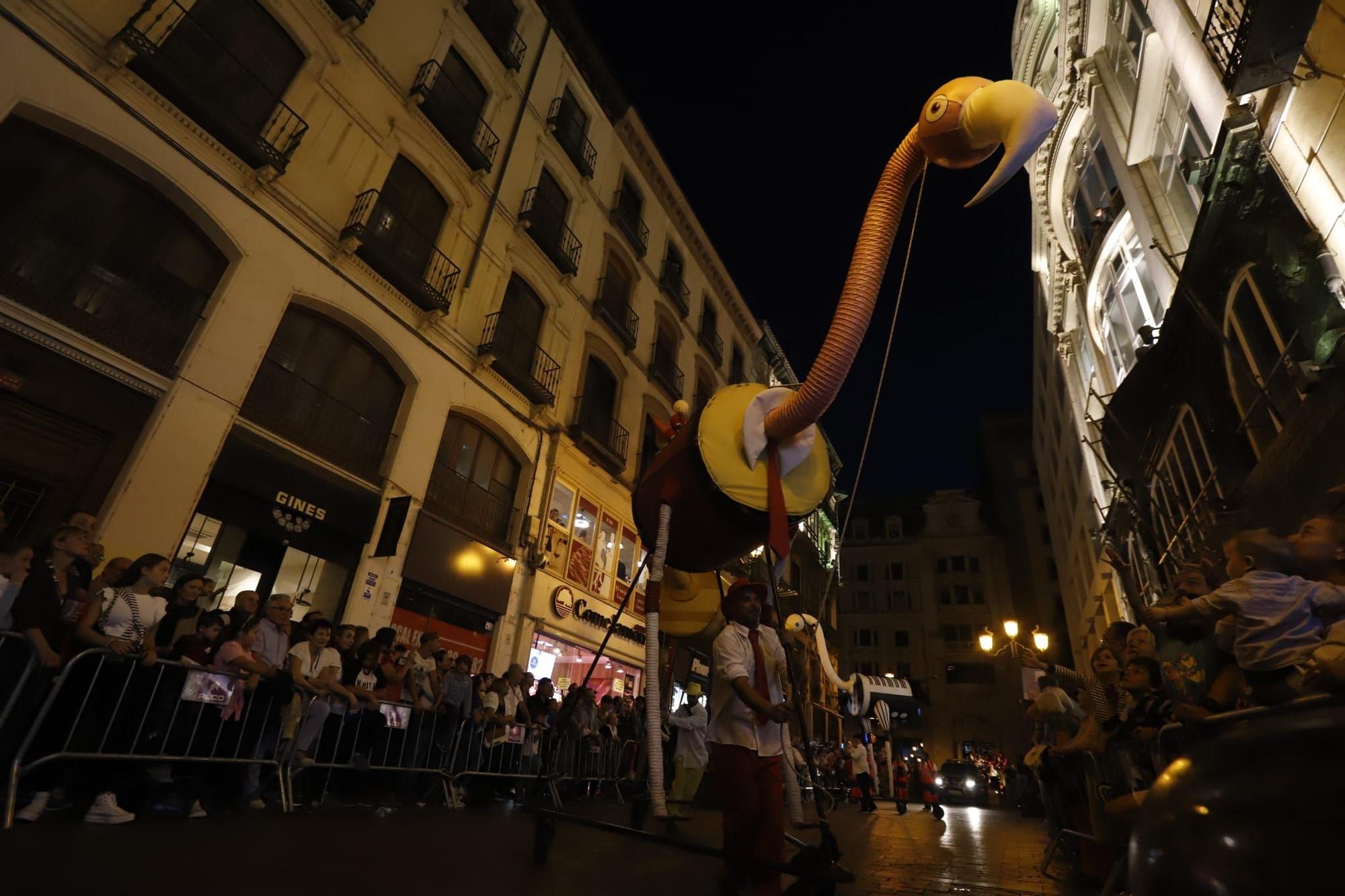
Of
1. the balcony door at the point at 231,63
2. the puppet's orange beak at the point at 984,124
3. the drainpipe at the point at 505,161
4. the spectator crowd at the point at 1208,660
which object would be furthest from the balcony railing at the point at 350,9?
the spectator crowd at the point at 1208,660

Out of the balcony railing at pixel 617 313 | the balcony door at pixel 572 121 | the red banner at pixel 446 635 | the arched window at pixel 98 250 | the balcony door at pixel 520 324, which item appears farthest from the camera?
the balcony railing at pixel 617 313

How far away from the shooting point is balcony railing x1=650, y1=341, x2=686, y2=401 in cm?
1866

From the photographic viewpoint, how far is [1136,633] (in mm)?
4406

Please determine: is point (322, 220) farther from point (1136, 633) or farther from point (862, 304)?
point (1136, 633)

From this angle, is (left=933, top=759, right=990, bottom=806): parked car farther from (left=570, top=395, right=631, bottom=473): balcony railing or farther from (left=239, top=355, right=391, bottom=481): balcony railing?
(left=239, top=355, right=391, bottom=481): balcony railing

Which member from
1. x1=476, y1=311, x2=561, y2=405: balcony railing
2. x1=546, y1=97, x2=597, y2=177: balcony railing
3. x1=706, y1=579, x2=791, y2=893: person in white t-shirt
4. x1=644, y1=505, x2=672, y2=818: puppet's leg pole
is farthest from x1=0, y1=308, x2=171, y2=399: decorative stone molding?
x1=546, y1=97, x2=597, y2=177: balcony railing

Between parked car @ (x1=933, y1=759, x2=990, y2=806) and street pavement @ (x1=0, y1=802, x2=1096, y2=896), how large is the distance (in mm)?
16932

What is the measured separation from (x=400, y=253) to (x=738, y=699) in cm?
1081

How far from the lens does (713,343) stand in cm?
2291

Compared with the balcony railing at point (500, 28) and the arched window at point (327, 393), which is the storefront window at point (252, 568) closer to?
the arched window at point (327, 393)

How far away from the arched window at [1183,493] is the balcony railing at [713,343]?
1312cm

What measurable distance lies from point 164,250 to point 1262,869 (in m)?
11.3

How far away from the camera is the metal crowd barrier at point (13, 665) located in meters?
3.69

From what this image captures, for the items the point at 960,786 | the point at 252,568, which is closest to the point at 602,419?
the point at 252,568
